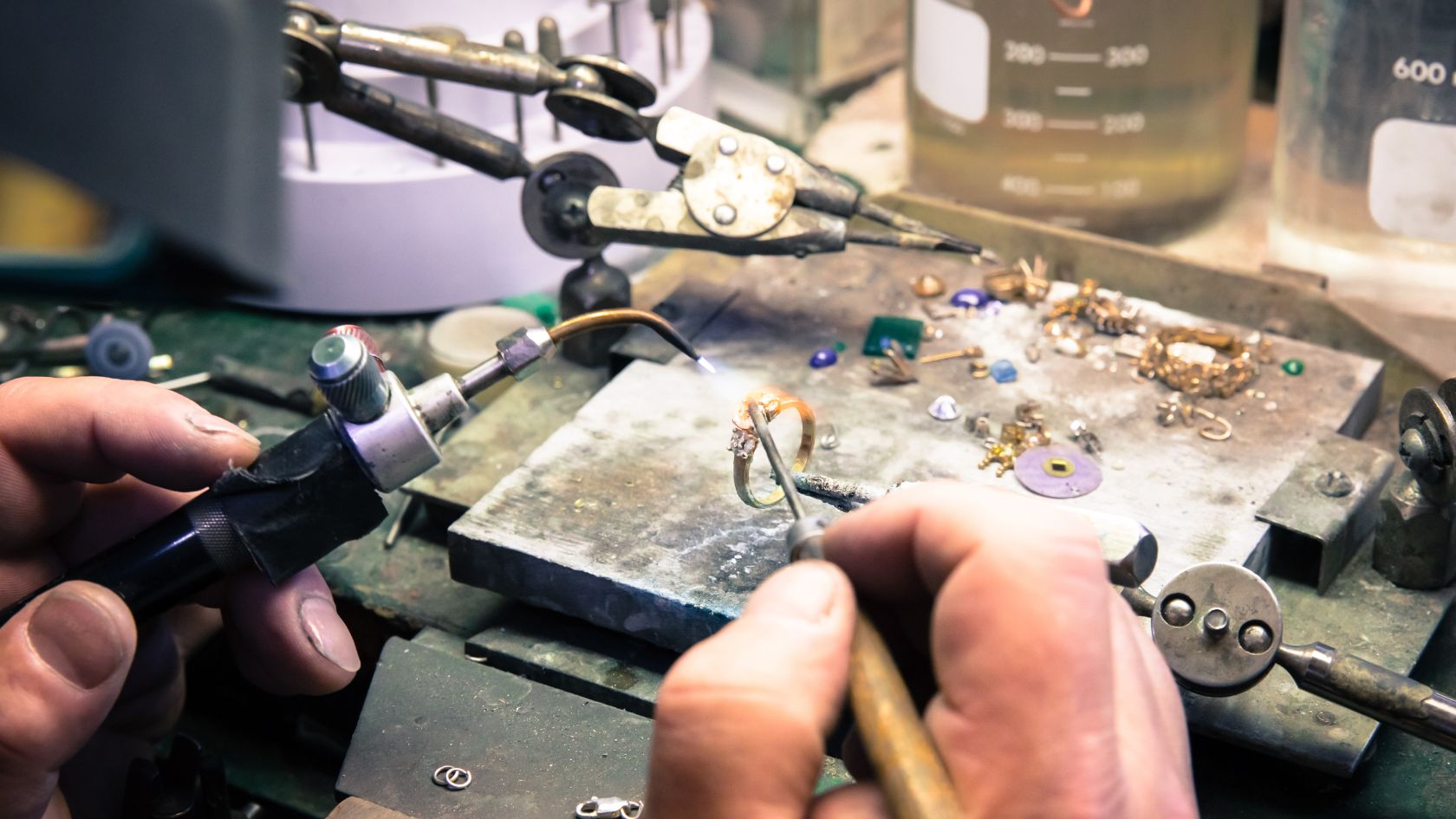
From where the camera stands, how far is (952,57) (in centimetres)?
136

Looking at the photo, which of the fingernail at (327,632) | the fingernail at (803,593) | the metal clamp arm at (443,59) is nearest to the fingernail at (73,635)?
the fingernail at (327,632)

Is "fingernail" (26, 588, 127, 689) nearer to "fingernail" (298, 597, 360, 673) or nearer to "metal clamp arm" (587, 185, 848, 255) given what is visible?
"fingernail" (298, 597, 360, 673)

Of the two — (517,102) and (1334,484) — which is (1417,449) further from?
(517,102)

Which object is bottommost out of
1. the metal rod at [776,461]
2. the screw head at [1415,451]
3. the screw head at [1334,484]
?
the screw head at [1334,484]

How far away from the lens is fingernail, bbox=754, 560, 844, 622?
0.62m

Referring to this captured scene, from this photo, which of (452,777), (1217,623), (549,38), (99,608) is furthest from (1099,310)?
(99,608)

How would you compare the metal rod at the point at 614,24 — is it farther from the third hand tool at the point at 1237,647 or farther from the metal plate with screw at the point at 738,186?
the third hand tool at the point at 1237,647

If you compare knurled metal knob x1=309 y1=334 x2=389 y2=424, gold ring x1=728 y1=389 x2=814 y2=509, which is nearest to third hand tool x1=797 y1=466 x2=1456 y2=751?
gold ring x1=728 y1=389 x2=814 y2=509

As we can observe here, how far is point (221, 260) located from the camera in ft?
1.28

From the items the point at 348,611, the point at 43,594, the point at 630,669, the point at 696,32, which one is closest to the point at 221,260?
the point at 43,594

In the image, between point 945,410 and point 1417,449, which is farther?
point 945,410

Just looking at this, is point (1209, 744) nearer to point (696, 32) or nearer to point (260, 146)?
point (260, 146)

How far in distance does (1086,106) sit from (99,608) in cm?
99

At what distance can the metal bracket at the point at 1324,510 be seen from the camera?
0.93m
